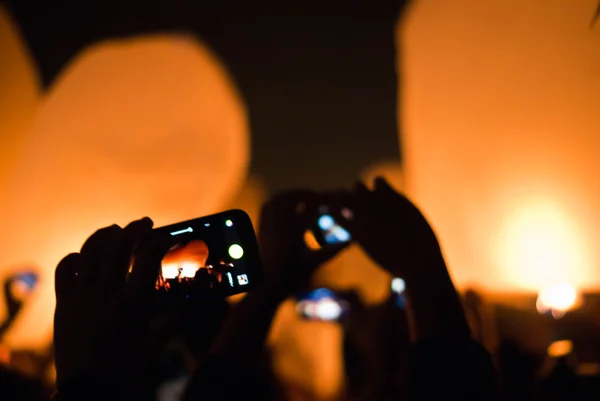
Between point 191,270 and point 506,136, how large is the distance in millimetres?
854

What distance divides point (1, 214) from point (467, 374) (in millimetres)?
1292

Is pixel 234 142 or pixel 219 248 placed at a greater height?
pixel 234 142

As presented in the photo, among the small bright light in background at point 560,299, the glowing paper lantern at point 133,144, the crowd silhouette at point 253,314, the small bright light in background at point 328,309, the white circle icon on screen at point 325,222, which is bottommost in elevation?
the small bright light in background at point 560,299

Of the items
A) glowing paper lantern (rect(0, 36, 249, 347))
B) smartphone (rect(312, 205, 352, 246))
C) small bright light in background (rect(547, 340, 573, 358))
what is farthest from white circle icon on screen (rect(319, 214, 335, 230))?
glowing paper lantern (rect(0, 36, 249, 347))

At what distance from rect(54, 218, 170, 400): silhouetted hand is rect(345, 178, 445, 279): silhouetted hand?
20 cm

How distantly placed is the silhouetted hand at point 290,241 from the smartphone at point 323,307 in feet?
1.73

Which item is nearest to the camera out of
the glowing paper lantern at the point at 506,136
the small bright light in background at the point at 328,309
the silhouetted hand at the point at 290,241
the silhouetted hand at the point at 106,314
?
the silhouetted hand at the point at 106,314

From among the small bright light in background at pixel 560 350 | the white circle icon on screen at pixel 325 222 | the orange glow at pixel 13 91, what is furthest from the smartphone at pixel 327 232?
the orange glow at pixel 13 91

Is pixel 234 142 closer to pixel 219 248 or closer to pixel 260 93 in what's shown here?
pixel 260 93

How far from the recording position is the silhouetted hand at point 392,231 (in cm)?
41

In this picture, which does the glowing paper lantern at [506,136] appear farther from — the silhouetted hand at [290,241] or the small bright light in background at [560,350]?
the silhouetted hand at [290,241]

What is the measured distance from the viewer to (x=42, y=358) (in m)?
1.21

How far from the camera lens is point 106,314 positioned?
29cm

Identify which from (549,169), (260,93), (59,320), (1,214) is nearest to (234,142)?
(260,93)
